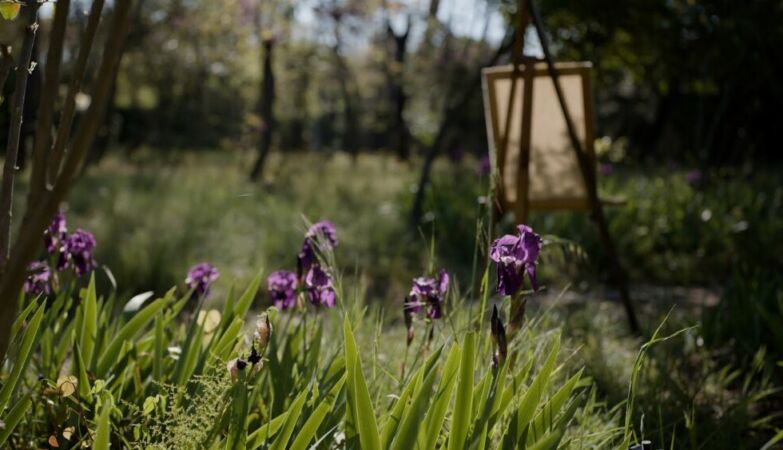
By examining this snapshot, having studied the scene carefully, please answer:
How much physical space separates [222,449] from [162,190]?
271 inches

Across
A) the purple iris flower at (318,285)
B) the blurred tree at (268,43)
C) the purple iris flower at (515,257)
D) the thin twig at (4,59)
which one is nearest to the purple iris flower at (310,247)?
the purple iris flower at (318,285)

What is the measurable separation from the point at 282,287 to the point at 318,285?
203 mm

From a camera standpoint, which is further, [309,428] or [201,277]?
[201,277]

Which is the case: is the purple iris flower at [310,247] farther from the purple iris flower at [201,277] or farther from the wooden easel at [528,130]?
the wooden easel at [528,130]

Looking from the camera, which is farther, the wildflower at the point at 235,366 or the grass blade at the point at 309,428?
the wildflower at the point at 235,366

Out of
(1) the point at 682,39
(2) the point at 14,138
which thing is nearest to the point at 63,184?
(2) the point at 14,138

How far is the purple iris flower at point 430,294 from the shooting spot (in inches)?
71.2

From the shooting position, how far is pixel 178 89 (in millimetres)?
22516

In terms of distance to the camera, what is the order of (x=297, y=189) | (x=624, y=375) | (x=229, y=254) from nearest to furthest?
(x=624, y=375) < (x=229, y=254) < (x=297, y=189)

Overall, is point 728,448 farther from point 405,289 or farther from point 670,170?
point 670,170

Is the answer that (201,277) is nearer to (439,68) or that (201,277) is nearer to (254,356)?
(254,356)

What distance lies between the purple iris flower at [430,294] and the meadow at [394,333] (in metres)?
0.02

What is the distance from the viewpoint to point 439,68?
58.7ft

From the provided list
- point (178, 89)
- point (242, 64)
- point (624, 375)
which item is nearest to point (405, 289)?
point (624, 375)
